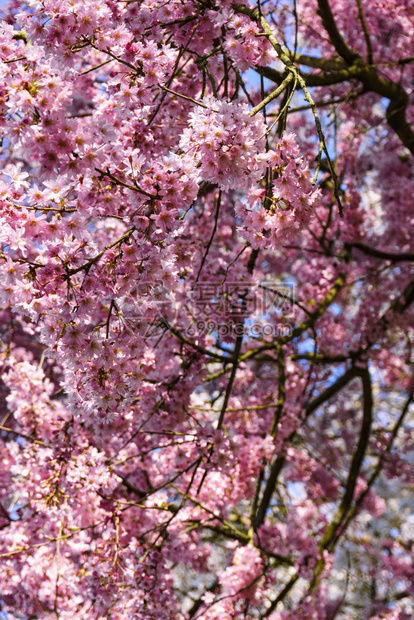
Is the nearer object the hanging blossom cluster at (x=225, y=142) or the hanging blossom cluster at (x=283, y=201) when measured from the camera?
the hanging blossom cluster at (x=225, y=142)

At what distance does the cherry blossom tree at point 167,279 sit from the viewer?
2041 mm

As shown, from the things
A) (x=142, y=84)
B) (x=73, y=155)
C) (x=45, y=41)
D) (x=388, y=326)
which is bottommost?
(x=73, y=155)

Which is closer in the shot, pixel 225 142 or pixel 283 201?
pixel 225 142

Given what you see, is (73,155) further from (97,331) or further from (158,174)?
(97,331)

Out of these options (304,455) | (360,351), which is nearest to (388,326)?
(360,351)

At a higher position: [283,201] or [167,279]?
[283,201]

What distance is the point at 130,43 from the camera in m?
2.42

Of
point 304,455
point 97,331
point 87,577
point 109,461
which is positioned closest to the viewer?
point 97,331

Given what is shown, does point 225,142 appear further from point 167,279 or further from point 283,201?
point 167,279

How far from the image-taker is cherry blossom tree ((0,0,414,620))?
6.70 feet

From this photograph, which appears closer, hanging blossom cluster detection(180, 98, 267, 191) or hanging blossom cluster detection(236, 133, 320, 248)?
hanging blossom cluster detection(180, 98, 267, 191)

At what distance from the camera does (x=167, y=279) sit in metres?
2.35

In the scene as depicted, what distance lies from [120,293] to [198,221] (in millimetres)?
2514

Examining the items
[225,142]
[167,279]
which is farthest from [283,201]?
[167,279]
